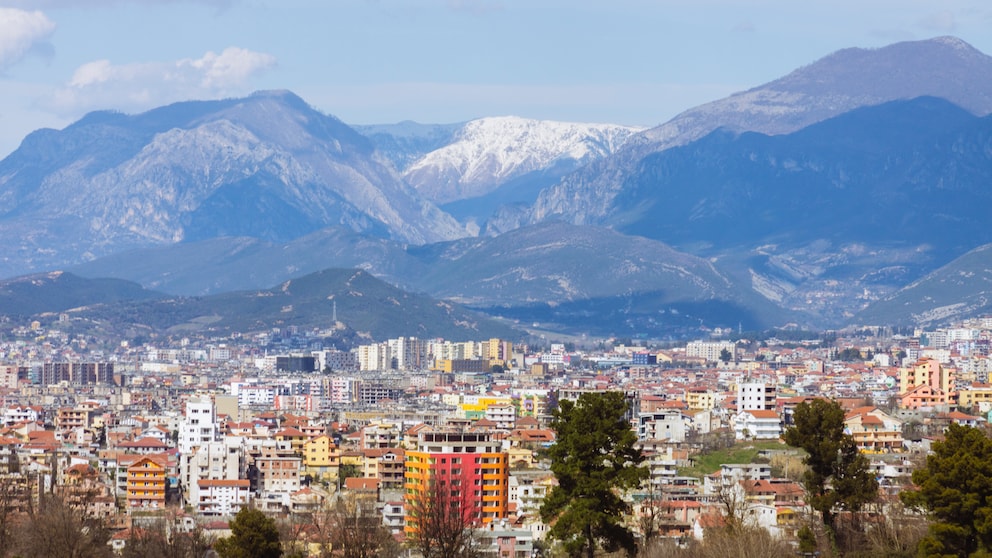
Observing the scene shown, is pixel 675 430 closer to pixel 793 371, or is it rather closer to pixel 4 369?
pixel 793 371

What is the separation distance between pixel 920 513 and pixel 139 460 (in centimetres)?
4021

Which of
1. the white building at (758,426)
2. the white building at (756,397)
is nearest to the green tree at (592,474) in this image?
the white building at (758,426)

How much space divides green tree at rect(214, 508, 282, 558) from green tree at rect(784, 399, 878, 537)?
39.4 ft

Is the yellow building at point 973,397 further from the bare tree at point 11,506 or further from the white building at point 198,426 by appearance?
the bare tree at point 11,506

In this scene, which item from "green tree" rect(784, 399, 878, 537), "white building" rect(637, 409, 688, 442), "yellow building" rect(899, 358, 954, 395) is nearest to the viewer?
"green tree" rect(784, 399, 878, 537)

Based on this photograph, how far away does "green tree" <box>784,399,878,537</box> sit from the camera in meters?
49.8

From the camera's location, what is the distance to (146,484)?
7856 cm

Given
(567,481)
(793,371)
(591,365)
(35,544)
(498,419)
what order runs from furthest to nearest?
(591,365)
(793,371)
(498,419)
(35,544)
(567,481)

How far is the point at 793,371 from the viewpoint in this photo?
16775cm

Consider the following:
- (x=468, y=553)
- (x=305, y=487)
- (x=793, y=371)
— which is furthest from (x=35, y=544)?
(x=793, y=371)

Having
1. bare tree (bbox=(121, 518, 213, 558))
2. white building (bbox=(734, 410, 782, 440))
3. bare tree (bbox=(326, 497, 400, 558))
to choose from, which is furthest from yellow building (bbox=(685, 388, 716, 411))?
bare tree (bbox=(121, 518, 213, 558))

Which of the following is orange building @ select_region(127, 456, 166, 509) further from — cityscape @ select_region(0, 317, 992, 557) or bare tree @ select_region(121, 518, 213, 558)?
bare tree @ select_region(121, 518, 213, 558)

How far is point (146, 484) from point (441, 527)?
1257 inches

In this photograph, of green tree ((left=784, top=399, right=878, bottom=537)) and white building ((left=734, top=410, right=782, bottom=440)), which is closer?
green tree ((left=784, top=399, right=878, bottom=537))
